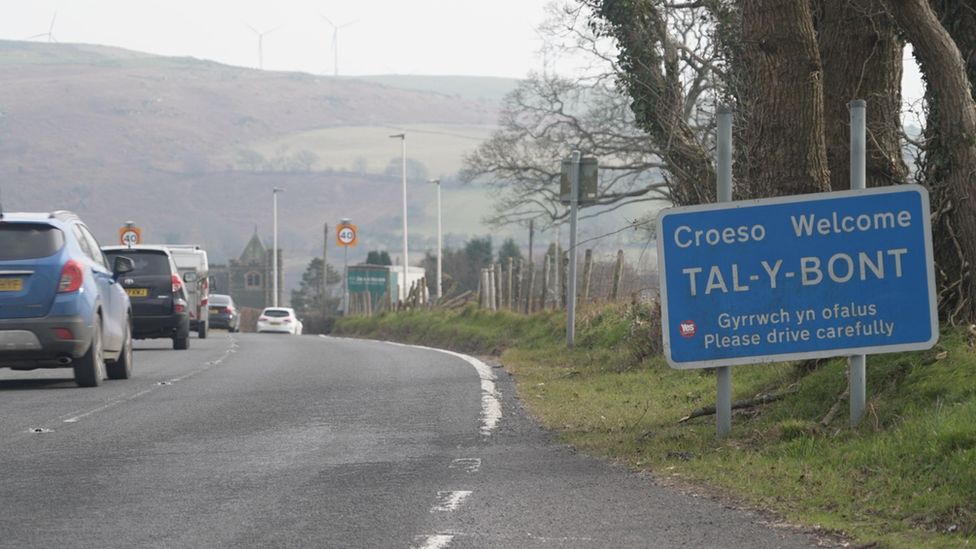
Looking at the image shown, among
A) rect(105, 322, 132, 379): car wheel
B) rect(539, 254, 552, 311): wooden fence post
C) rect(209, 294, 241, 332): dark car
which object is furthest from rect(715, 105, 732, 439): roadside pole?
rect(209, 294, 241, 332): dark car

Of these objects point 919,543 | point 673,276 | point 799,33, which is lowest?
point 919,543

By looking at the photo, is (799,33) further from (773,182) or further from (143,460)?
(143,460)

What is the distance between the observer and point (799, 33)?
12.1 meters

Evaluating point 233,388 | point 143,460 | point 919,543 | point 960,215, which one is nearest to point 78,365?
point 233,388

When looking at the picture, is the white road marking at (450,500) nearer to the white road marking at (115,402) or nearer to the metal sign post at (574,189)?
the white road marking at (115,402)

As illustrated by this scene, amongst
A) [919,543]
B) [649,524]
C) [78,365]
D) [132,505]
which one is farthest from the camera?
[78,365]

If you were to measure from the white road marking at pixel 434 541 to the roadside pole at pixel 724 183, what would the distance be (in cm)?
392

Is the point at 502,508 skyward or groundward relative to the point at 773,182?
groundward

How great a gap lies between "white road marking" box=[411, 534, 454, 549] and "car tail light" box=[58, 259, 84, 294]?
9.88 meters

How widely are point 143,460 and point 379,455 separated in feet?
5.00

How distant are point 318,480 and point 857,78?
21.1ft

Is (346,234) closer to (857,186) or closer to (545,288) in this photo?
(545,288)

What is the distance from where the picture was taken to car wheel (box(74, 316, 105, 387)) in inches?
660

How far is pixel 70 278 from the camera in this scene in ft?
53.6
